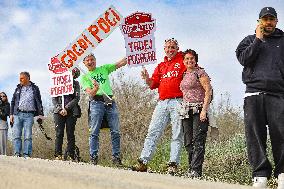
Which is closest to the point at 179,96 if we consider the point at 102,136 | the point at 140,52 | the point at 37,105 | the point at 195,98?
the point at 195,98

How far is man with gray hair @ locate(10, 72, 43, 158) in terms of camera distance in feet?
33.5

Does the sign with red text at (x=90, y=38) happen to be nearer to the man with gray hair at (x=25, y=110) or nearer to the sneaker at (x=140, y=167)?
the man with gray hair at (x=25, y=110)

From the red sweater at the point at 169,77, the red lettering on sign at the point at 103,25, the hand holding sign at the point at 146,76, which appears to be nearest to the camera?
the red sweater at the point at 169,77

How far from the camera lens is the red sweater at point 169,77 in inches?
284

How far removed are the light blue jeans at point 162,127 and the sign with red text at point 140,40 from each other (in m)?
1.25

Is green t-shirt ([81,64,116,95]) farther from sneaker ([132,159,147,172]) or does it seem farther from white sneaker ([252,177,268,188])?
white sneaker ([252,177,268,188])

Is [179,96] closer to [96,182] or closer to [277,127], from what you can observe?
[277,127]

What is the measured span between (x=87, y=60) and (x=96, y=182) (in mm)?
6008

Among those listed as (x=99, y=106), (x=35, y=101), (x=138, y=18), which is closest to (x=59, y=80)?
(x=35, y=101)

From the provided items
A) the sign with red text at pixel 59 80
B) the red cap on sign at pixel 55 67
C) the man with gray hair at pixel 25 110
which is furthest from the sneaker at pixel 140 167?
the red cap on sign at pixel 55 67

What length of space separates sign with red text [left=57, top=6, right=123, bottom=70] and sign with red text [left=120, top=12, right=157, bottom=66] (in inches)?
28.8

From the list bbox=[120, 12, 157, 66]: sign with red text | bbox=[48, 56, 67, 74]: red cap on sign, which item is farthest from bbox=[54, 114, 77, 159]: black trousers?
bbox=[120, 12, 157, 66]: sign with red text

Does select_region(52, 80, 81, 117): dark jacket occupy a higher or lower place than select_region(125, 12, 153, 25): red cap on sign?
lower

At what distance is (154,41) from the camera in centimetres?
845
